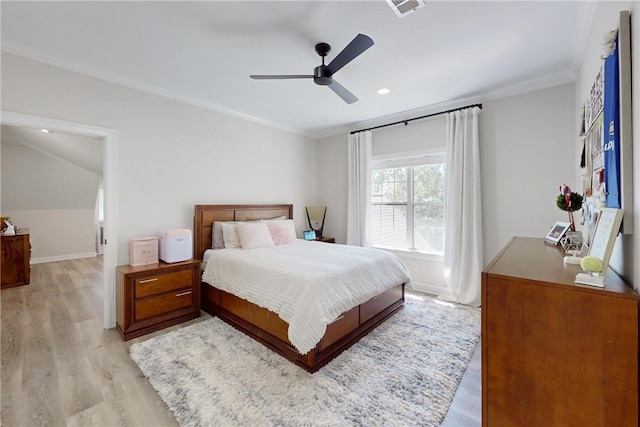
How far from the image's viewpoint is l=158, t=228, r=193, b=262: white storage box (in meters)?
2.94

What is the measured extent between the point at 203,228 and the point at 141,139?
1.27 m

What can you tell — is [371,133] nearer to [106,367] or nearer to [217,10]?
[217,10]

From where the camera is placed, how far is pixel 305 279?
2.16 meters

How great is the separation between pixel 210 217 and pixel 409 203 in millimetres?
2990

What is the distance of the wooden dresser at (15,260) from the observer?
4055 millimetres

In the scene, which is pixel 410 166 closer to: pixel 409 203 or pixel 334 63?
pixel 409 203

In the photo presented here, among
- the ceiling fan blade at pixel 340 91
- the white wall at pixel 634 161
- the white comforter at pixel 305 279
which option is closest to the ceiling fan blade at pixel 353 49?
the ceiling fan blade at pixel 340 91

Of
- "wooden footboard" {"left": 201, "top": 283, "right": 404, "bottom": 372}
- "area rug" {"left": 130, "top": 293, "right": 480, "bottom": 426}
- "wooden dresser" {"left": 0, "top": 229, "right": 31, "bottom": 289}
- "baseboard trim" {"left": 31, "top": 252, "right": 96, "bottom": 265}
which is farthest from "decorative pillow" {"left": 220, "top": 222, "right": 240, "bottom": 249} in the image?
"baseboard trim" {"left": 31, "top": 252, "right": 96, "bottom": 265}

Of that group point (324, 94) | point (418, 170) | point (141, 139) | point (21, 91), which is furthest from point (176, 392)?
point (418, 170)

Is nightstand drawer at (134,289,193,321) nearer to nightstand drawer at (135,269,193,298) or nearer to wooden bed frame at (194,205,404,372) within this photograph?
nightstand drawer at (135,269,193,298)

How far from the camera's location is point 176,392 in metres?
1.82

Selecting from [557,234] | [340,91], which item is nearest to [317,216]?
[340,91]

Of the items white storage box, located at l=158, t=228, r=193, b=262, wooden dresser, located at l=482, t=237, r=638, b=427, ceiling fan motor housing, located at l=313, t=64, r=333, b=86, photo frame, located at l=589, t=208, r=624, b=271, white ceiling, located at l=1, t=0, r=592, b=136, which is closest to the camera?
wooden dresser, located at l=482, t=237, r=638, b=427

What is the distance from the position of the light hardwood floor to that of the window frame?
1.96m
